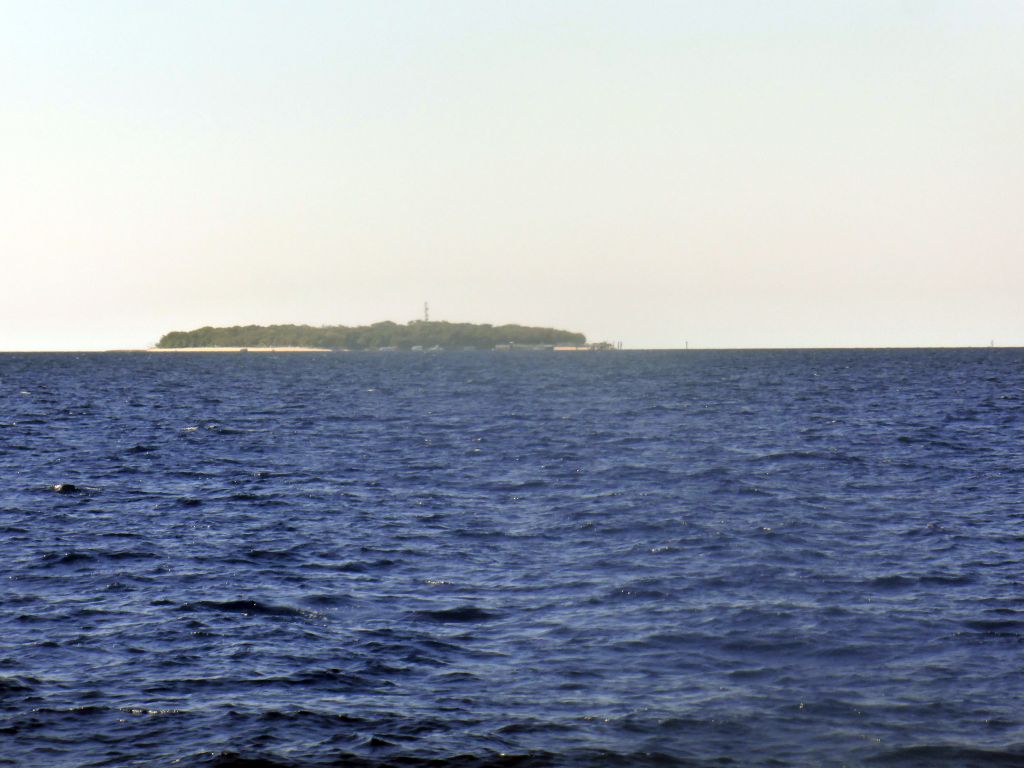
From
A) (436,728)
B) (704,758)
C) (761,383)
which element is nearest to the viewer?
(704,758)

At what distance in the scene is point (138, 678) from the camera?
15969 mm

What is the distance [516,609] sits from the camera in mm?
20109

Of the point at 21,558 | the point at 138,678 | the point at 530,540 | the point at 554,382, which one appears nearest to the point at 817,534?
the point at 530,540

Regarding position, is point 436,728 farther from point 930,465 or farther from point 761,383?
point 761,383

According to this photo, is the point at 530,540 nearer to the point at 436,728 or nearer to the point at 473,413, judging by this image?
the point at 436,728

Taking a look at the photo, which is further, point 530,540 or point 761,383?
point 761,383

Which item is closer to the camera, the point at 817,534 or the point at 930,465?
the point at 817,534

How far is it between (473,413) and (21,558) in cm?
5122

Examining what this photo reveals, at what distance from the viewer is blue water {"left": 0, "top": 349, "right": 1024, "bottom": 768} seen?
13.8 m

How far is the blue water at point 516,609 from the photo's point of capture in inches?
541

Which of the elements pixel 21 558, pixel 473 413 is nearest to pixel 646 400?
pixel 473 413

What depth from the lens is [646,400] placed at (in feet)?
286

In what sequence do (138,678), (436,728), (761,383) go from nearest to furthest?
(436,728) < (138,678) < (761,383)

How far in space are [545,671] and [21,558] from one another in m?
13.8
